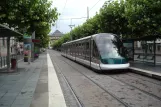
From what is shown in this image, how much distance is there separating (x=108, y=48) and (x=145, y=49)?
4.19 meters

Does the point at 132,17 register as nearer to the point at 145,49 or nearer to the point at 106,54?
the point at 145,49

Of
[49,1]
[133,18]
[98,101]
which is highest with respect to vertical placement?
[49,1]

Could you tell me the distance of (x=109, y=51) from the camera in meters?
19.1

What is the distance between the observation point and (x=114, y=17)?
92.5 feet

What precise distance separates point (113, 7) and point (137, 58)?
20.6 feet

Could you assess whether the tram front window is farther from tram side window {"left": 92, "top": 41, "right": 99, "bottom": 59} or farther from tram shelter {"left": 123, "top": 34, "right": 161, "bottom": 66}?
tram shelter {"left": 123, "top": 34, "right": 161, "bottom": 66}

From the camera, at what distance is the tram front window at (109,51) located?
1862 cm

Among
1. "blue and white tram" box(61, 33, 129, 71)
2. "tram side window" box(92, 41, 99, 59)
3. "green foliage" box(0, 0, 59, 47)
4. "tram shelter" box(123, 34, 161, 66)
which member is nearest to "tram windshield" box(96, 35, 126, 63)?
"blue and white tram" box(61, 33, 129, 71)

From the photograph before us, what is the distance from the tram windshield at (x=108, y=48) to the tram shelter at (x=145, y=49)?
162 cm

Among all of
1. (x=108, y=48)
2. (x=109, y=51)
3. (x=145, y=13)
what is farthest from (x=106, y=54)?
(x=145, y=13)

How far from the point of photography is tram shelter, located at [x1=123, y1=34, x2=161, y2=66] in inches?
822

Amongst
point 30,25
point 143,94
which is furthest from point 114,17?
point 143,94

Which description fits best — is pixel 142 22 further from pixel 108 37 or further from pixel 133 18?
pixel 108 37

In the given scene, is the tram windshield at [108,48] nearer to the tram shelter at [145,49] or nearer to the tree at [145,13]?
the tram shelter at [145,49]
